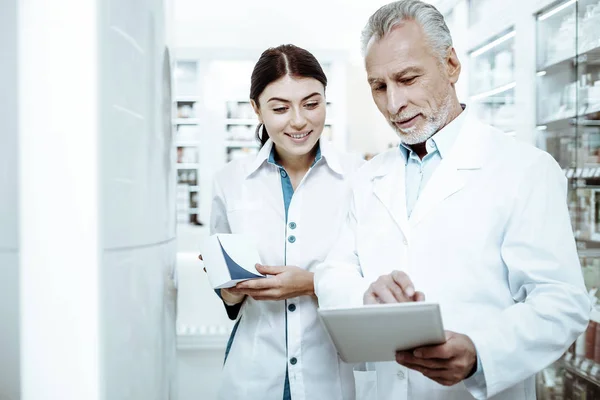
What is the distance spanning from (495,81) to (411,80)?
3.38 meters

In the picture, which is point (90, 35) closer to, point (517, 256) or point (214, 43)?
point (517, 256)

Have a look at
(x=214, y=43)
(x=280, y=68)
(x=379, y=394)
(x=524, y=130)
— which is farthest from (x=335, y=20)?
(x=379, y=394)

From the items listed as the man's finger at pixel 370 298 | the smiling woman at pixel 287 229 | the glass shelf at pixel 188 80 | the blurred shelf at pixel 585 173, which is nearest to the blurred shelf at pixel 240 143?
the glass shelf at pixel 188 80

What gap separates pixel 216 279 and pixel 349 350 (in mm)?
581

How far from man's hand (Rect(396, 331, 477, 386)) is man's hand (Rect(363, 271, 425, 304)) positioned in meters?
0.10

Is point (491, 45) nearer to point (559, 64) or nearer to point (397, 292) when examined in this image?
point (559, 64)

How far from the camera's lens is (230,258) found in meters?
1.55

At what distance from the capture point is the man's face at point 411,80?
1.42 meters

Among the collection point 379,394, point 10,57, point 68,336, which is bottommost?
point 379,394

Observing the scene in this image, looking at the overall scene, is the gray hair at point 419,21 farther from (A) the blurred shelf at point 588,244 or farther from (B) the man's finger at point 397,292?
(A) the blurred shelf at point 588,244

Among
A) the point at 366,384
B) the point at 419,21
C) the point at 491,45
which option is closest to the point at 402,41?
the point at 419,21

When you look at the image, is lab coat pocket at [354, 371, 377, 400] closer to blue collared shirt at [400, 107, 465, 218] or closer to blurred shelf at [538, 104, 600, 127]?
blue collared shirt at [400, 107, 465, 218]

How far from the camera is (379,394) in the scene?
1440 mm

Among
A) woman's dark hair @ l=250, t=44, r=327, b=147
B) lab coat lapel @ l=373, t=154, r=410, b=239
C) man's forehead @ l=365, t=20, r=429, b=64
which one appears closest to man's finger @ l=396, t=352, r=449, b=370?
lab coat lapel @ l=373, t=154, r=410, b=239
